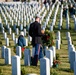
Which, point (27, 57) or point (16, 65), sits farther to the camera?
point (27, 57)

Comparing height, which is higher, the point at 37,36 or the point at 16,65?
the point at 37,36

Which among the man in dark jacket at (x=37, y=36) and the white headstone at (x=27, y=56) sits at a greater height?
Answer: the man in dark jacket at (x=37, y=36)

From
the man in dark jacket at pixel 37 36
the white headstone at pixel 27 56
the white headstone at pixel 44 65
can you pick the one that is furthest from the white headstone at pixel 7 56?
the white headstone at pixel 44 65

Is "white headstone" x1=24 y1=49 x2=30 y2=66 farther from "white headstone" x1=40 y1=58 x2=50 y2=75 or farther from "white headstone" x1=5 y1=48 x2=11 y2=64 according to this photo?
"white headstone" x1=40 y1=58 x2=50 y2=75

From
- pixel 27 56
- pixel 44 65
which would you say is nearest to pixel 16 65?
pixel 44 65

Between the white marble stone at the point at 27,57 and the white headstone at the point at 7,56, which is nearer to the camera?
the white marble stone at the point at 27,57

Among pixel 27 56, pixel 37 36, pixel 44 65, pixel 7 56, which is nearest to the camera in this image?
pixel 44 65

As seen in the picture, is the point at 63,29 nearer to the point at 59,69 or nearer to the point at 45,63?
the point at 59,69

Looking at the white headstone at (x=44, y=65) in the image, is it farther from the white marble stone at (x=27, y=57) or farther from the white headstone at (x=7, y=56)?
the white headstone at (x=7, y=56)

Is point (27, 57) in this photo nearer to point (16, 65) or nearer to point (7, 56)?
point (7, 56)

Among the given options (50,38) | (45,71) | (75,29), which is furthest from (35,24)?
(75,29)

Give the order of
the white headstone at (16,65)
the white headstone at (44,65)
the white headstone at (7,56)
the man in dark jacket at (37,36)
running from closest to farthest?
the white headstone at (44,65) → the white headstone at (16,65) → the man in dark jacket at (37,36) → the white headstone at (7,56)

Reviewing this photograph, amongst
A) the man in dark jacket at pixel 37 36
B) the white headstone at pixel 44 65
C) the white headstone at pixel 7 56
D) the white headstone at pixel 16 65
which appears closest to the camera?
the white headstone at pixel 44 65

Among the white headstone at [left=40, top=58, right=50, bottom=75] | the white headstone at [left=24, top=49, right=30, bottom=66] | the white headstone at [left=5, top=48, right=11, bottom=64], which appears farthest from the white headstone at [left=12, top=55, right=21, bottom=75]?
the white headstone at [left=5, top=48, right=11, bottom=64]
